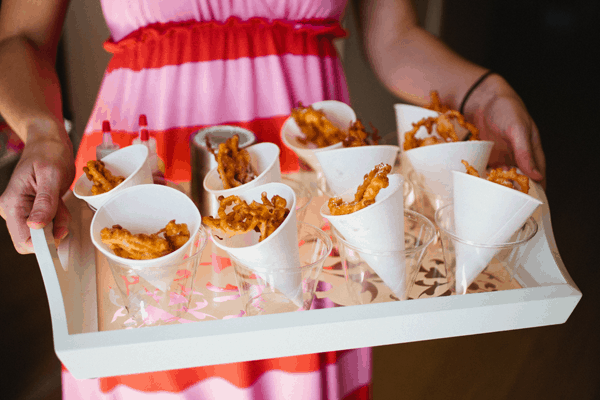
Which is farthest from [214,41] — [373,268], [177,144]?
[373,268]

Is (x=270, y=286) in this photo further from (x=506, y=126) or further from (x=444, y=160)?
(x=506, y=126)

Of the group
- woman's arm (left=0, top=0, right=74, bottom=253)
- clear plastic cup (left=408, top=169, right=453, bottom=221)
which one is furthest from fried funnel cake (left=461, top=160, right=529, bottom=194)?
woman's arm (left=0, top=0, right=74, bottom=253)

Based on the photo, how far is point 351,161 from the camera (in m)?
0.67

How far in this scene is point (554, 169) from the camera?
72.2 inches

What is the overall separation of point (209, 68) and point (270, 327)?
63cm

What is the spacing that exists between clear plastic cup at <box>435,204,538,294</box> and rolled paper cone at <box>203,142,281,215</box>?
26 centimetres

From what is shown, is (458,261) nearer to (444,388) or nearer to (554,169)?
(444,388)

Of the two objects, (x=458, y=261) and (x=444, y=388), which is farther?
(x=444, y=388)

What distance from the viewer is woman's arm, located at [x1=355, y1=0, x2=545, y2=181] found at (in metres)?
0.80

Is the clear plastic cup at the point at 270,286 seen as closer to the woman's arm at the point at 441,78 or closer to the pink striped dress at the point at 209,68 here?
the pink striped dress at the point at 209,68

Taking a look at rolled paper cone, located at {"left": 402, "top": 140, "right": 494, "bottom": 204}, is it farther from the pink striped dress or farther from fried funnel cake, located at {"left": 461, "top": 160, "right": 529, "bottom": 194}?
the pink striped dress

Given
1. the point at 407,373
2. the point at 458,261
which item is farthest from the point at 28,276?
the point at 458,261

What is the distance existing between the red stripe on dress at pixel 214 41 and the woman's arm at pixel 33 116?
141 millimetres

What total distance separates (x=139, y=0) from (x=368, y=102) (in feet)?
6.20
